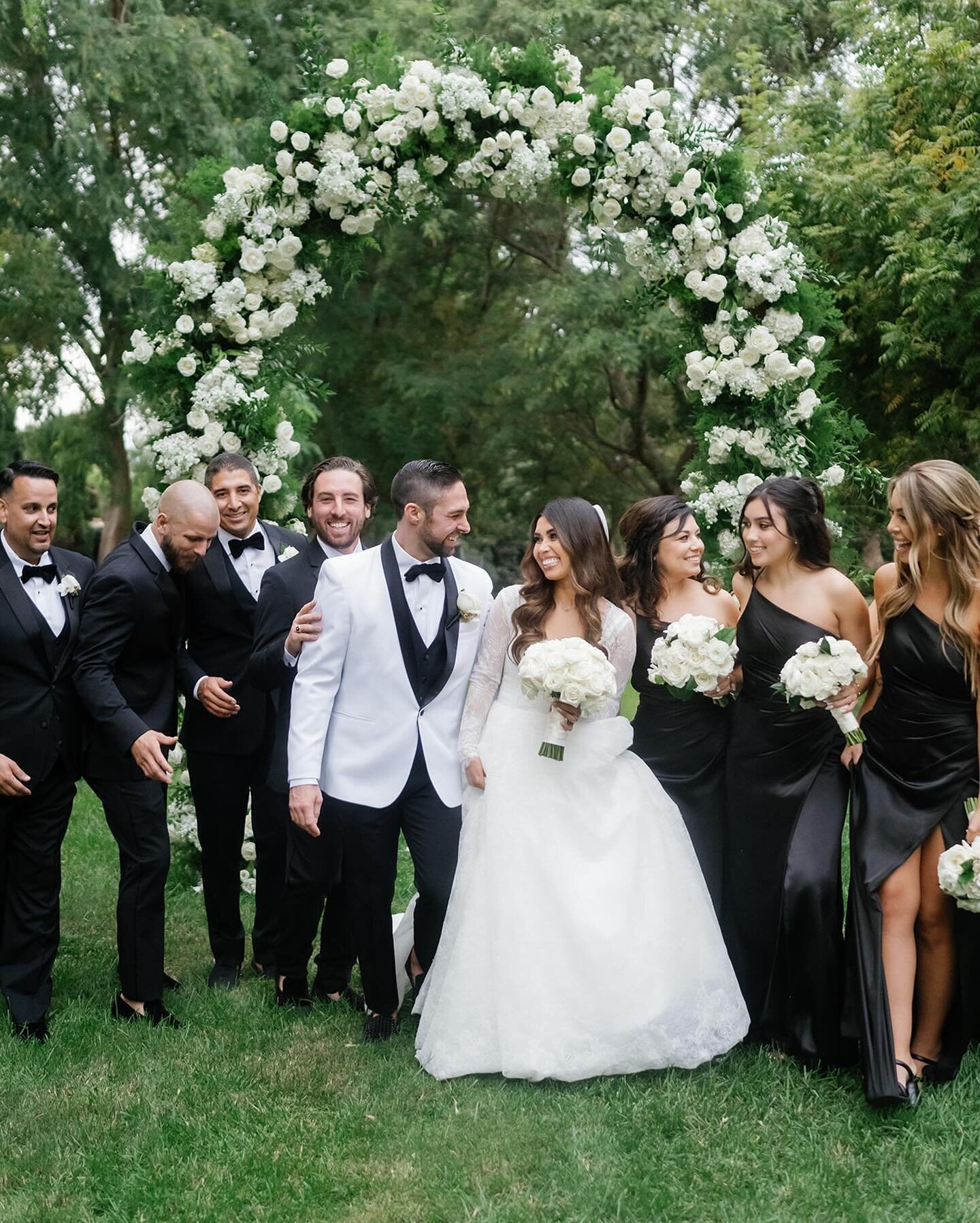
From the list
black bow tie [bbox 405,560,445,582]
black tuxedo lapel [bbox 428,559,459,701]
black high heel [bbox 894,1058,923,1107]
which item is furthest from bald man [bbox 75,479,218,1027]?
black high heel [bbox 894,1058,923,1107]

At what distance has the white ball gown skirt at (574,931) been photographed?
471cm

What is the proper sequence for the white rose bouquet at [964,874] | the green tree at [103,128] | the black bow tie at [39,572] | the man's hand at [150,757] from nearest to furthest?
the white rose bouquet at [964,874]
the man's hand at [150,757]
the black bow tie at [39,572]
the green tree at [103,128]

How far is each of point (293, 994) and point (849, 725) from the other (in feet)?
9.36

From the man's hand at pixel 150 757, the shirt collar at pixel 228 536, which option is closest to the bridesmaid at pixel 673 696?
the shirt collar at pixel 228 536

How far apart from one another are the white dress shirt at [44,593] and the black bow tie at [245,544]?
2.80ft

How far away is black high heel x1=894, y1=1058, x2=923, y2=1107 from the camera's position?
4.46m

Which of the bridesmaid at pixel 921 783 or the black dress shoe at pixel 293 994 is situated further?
the black dress shoe at pixel 293 994

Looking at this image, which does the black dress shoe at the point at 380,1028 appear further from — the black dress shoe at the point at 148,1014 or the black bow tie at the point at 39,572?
the black bow tie at the point at 39,572

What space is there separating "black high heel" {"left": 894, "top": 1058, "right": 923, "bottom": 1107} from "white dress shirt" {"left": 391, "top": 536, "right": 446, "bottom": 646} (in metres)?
2.41

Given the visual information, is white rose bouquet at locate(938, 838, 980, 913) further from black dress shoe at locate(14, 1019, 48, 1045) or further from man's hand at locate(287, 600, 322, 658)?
black dress shoe at locate(14, 1019, 48, 1045)

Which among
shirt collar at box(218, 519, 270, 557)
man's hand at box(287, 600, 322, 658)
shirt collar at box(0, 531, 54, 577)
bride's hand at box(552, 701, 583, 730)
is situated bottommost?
bride's hand at box(552, 701, 583, 730)

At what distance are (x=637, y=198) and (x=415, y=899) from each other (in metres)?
4.05

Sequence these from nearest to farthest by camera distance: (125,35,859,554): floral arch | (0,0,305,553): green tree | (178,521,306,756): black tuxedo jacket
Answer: (178,521,306,756): black tuxedo jacket
(125,35,859,554): floral arch
(0,0,305,553): green tree

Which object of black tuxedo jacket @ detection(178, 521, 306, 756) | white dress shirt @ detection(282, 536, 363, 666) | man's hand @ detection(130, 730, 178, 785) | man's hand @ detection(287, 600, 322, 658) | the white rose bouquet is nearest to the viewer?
the white rose bouquet
